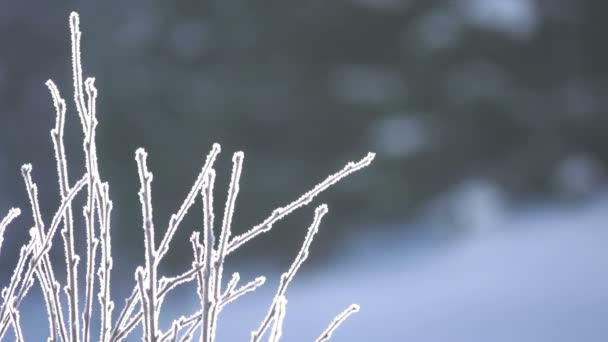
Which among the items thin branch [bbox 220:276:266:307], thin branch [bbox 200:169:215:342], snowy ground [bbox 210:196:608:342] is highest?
snowy ground [bbox 210:196:608:342]

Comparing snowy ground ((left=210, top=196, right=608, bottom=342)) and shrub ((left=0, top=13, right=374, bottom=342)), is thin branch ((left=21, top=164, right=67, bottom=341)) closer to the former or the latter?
shrub ((left=0, top=13, right=374, bottom=342))

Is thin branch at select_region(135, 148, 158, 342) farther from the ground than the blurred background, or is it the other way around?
the blurred background

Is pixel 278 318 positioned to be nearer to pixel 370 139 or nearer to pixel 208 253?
pixel 208 253

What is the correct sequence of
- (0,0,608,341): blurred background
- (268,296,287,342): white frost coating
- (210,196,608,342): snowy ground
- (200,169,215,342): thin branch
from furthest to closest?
(210,196,608,342): snowy ground → (0,0,608,341): blurred background → (268,296,287,342): white frost coating → (200,169,215,342): thin branch

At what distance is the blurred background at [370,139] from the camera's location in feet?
16.4

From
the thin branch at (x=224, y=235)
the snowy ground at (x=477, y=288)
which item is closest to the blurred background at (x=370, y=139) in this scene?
the snowy ground at (x=477, y=288)

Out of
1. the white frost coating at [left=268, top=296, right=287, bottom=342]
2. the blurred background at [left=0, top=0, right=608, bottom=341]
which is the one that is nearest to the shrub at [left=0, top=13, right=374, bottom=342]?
the white frost coating at [left=268, top=296, right=287, bottom=342]

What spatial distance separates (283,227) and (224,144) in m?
0.56

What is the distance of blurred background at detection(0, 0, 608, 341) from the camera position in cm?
500

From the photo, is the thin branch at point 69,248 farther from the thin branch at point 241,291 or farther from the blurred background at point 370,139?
the blurred background at point 370,139

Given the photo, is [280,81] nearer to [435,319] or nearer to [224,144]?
[224,144]

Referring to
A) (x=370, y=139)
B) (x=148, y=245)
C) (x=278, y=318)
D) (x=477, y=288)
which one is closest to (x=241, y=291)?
(x=278, y=318)

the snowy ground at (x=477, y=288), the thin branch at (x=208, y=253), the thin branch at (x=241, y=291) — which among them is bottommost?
the thin branch at (x=208, y=253)

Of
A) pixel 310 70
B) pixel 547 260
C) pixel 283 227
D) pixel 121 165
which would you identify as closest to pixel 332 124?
pixel 310 70
